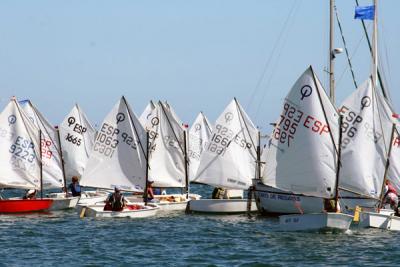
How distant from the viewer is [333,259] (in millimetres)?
37750

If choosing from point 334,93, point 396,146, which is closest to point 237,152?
point 334,93

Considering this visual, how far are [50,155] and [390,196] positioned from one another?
2292 cm

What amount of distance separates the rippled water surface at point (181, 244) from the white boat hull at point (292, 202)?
1358 millimetres

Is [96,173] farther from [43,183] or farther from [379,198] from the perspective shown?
[379,198]

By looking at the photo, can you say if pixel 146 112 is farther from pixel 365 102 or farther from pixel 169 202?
pixel 365 102

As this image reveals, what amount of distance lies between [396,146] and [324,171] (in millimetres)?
4918

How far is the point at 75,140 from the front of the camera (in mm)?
72688

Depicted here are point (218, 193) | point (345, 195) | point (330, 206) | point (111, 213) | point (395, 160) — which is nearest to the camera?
point (330, 206)

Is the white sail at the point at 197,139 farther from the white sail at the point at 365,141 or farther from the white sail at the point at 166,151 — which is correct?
the white sail at the point at 365,141

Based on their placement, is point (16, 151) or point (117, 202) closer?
point (117, 202)

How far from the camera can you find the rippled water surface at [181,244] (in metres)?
37.7

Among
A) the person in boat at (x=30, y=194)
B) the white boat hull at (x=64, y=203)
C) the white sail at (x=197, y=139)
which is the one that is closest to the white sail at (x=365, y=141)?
the white boat hull at (x=64, y=203)

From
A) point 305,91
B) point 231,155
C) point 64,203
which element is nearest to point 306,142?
point 305,91

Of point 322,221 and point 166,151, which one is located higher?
point 166,151
